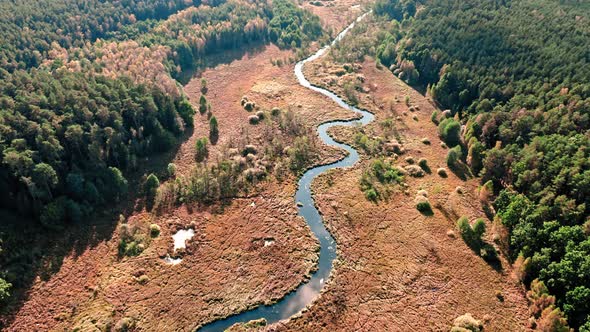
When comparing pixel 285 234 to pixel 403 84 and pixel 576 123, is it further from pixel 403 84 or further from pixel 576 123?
pixel 403 84

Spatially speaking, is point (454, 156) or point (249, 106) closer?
point (454, 156)

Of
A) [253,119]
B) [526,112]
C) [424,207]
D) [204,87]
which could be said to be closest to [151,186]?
[253,119]

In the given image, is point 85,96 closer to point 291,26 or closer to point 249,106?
point 249,106

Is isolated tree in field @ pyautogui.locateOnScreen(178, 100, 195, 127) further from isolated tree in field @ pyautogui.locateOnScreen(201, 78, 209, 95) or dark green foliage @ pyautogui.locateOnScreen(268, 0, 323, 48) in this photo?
dark green foliage @ pyautogui.locateOnScreen(268, 0, 323, 48)

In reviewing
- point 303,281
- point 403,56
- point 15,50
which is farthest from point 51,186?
point 403,56

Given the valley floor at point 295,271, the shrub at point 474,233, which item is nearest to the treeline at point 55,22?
the valley floor at point 295,271

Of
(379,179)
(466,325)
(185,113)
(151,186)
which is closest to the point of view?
(466,325)
